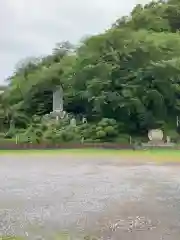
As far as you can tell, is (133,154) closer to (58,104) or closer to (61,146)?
(61,146)

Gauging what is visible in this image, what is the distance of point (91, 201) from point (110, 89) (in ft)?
58.0

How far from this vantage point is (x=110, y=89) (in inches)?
973

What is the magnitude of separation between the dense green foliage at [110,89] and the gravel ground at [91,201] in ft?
34.8

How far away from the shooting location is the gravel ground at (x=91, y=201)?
17.1ft

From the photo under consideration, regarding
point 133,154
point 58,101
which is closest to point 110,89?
point 58,101

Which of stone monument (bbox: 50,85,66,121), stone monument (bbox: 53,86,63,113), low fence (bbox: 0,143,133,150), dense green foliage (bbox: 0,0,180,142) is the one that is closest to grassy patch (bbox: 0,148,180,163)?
low fence (bbox: 0,143,133,150)

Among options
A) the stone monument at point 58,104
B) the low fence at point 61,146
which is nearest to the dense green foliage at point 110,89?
the stone monument at point 58,104

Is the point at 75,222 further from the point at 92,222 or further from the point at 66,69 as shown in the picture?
the point at 66,69

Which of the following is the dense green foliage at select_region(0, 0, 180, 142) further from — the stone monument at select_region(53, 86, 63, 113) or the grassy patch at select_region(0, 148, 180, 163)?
the grassy patch at select_region(0, 148, 180, 163)

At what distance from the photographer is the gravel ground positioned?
17.1ft

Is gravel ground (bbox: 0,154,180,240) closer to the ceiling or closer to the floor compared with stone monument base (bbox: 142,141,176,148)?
closer to the floor

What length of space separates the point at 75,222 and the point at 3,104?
2349 centimetres

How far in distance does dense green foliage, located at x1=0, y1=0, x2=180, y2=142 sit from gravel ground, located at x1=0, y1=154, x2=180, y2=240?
34.8ft

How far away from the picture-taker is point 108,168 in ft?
40.7
